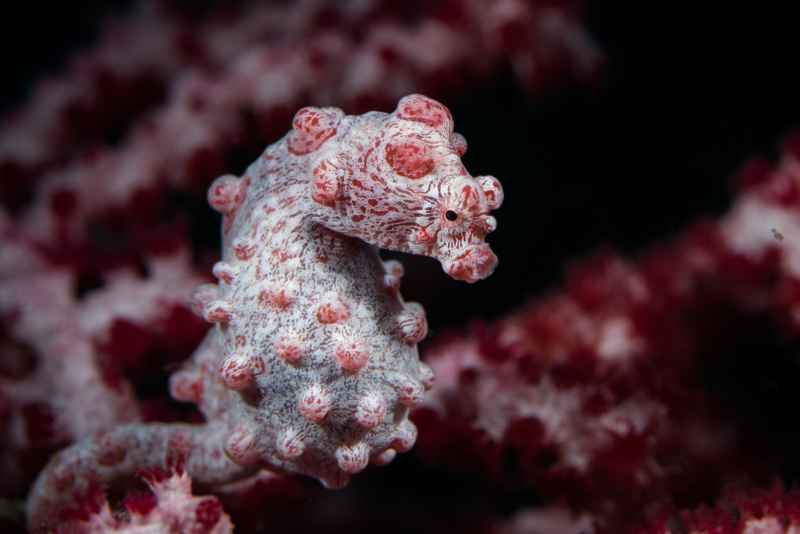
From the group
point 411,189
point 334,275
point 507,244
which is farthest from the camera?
point 507,244

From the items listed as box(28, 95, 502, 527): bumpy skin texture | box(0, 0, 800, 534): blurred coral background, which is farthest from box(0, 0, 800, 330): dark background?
box(28, 95, 502, 527): bumpy skin texture

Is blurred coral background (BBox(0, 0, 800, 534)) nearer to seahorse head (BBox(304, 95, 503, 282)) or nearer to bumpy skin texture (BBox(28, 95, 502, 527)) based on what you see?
bumpy skin texture (BBox(28, 95, 502, 527))

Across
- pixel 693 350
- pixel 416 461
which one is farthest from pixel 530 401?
pixel 693 350

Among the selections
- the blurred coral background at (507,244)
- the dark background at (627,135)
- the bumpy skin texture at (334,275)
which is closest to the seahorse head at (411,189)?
the bumpy skin texture at (334,275)

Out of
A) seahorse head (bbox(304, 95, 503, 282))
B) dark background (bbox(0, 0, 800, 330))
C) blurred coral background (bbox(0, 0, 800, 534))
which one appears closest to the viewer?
seahorse head (bbox(304, 95, 503, 282))

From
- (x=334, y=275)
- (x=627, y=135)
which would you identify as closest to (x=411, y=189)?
(x=334, y=275)

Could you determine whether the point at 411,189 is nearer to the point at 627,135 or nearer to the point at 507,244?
the point at 507,244

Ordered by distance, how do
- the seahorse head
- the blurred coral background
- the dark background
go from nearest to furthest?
the seahorse head < the blurred coral background < the dark background

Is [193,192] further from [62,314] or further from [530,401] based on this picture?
[530,401]
